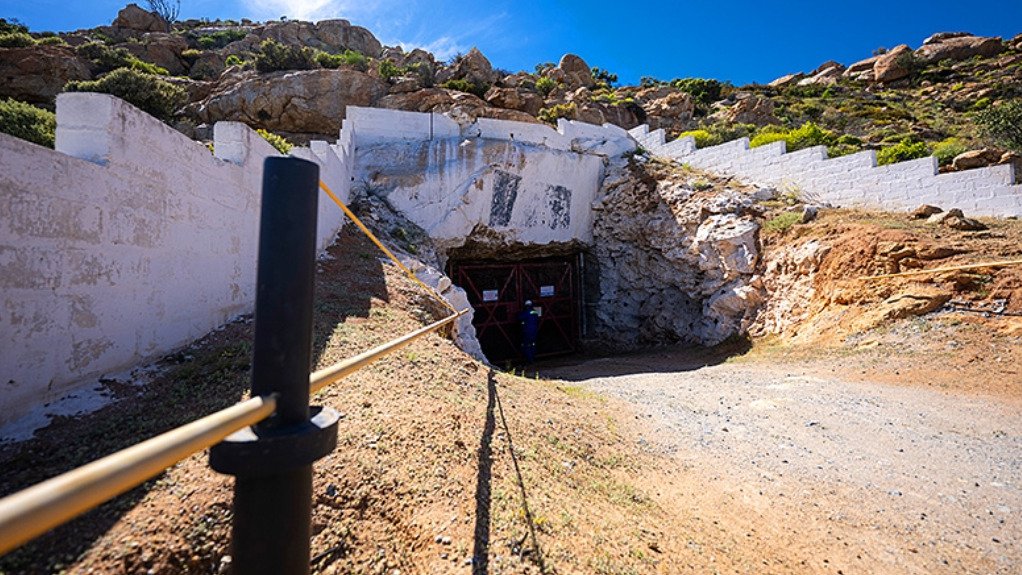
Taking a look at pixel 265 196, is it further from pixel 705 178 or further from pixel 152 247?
pixel 705 178

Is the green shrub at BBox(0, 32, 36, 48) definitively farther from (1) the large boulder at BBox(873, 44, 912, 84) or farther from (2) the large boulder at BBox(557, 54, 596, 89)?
(1) the large boulder at BBox(873, 44, 912, 84)

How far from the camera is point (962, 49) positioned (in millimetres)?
35406

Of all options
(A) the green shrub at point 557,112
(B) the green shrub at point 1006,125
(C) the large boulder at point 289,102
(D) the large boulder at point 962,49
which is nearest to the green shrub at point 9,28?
(C) the large boulder at point 289,102

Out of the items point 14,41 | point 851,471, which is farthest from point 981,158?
point 14,41

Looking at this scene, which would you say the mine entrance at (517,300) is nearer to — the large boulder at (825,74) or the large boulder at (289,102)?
the large boulder at (289,102)

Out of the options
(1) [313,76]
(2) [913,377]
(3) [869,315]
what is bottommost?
(2) [913,377]

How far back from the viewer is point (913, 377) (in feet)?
21.5

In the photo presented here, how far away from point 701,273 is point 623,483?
11.6 meters

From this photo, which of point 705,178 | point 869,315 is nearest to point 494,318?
point 705,178

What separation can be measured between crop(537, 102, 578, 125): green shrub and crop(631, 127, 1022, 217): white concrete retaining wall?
1074cm

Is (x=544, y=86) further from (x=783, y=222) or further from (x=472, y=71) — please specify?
(x=783, y=222)

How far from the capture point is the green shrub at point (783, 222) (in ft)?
37.9

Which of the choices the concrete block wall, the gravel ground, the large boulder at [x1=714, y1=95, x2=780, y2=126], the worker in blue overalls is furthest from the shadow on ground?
the large boulder at [x1=714, y1=95, x2=780, y2=126]

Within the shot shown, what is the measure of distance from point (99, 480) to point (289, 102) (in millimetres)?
24525
